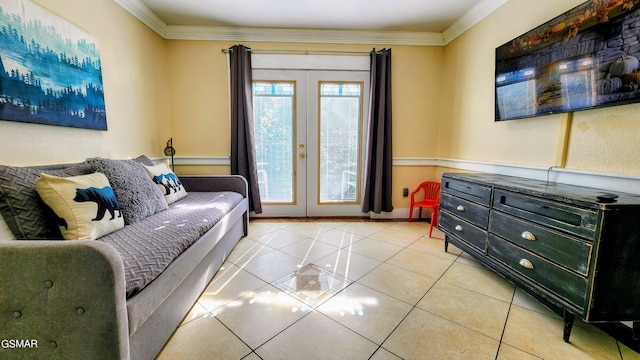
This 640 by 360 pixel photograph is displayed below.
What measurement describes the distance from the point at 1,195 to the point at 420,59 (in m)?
3.89

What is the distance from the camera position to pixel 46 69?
160cm

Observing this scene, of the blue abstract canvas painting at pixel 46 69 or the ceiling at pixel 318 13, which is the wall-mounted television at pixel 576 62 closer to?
the ceiling at pixel 318 13

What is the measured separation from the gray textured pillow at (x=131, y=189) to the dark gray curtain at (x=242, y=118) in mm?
1281

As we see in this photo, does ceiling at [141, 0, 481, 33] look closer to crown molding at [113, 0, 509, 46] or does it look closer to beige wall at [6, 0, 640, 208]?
crown molding at [113, 0, 509, 46]

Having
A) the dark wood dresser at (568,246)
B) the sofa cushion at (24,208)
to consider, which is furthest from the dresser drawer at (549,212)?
the sofa cushion at (24,208)

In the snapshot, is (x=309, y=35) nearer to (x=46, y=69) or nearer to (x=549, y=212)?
(x=46, y=69)

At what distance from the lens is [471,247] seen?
79.7 inches

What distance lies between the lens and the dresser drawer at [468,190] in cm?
188

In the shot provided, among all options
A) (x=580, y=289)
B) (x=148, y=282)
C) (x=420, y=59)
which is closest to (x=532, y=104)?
(x=580, y=289)

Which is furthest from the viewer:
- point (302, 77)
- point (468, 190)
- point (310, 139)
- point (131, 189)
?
point (310, 139)

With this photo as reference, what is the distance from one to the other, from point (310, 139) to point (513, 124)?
2.16 meters

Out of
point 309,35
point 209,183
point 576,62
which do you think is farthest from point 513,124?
point 209,183

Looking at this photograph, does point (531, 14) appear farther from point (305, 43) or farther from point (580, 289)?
point (305, 43)

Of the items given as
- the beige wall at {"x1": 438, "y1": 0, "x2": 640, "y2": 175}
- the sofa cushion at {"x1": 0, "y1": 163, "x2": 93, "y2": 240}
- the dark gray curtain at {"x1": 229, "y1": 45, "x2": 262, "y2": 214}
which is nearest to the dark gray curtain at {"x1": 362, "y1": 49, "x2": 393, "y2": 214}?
the beige wall at {"x1": 438, "y1": 0, "x2": 640, "y2": 175}
